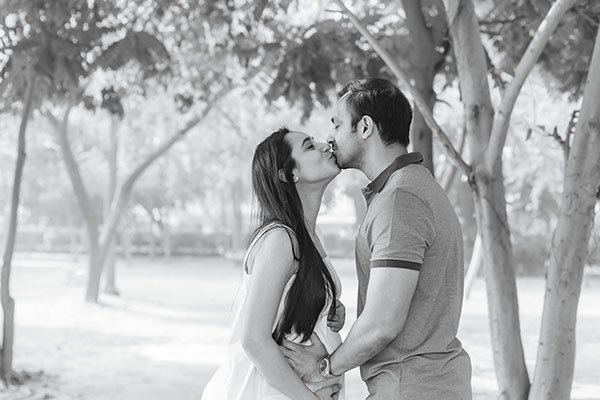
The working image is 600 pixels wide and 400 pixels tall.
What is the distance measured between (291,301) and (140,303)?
51.4 ft

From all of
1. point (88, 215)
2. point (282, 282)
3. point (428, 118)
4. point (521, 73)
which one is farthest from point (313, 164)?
point (88, 215)

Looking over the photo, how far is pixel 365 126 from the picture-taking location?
2.55 meters

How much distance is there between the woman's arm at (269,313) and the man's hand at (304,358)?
39mm

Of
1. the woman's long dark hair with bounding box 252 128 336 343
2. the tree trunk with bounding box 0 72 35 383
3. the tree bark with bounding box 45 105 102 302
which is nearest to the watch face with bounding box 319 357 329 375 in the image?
the woman's long dark hair with bounding box 252 128 336 343

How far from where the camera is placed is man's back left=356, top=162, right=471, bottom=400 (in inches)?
92.6

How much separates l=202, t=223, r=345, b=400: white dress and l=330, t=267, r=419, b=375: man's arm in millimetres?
302

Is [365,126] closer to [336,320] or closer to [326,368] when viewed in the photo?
[336,320]

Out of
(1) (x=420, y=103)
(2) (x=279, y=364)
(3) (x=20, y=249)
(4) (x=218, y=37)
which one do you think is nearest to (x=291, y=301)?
(2) (x=279, y=364)

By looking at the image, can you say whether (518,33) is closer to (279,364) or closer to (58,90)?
(58,90)

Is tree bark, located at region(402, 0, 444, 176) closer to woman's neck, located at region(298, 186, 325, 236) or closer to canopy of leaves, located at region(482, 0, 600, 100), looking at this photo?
canopy of leaves, located at region(482, 0, 600, 100)

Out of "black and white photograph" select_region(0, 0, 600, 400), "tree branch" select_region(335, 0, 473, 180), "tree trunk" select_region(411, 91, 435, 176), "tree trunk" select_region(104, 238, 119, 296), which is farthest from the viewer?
"tree trunk" select_region(104, 238, 119, 296)

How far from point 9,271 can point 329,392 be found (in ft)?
21.9

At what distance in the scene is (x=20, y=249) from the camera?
49.7m

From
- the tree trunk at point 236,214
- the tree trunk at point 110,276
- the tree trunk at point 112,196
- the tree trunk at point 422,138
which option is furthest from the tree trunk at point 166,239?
the tree trunk at point 422,138
